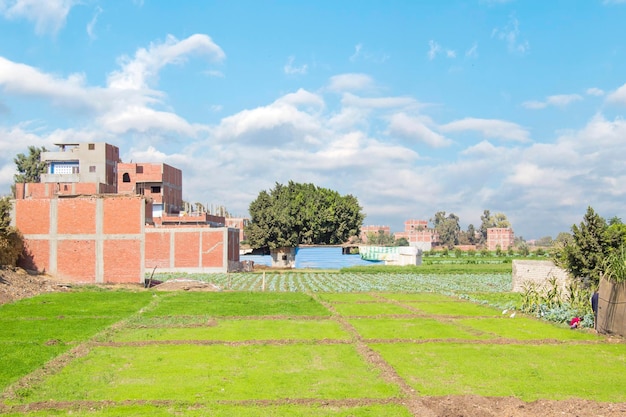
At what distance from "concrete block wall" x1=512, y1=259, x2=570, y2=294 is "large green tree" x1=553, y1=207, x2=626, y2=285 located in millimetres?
6720

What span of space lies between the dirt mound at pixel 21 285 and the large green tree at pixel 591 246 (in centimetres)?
2700

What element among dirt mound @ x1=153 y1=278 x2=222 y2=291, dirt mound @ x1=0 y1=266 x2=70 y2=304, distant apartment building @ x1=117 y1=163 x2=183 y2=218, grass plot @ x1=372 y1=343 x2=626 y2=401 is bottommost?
grass plot @ x1=372 y1=343 x2=626 y2=401

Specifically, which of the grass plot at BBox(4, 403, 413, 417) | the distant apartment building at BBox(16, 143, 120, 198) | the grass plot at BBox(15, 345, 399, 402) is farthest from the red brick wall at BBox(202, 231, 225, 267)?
the grass plot at BBox(4, 403, 413, 417)

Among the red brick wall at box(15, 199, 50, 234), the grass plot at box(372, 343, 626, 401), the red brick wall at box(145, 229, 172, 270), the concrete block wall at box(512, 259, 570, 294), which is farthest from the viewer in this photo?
the red brick wall at box(145, 229, 172, 270)

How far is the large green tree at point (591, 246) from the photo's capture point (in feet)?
79.3

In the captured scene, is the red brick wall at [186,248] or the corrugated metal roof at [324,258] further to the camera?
the corrugated metal roof at [324,258]

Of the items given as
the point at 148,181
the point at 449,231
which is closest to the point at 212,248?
the point at 148,181

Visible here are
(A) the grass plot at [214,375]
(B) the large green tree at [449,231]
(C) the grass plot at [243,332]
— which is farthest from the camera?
(B) the large green tree at [449,231]

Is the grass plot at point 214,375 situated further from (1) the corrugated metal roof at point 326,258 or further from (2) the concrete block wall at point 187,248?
(1) the corrugated metal roof at point 326,258

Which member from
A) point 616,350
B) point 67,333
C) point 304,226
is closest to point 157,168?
point 304,226

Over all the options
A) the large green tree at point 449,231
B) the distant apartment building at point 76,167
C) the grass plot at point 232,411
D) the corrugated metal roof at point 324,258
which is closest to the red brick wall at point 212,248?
the corrugated metal roof at point 324,258

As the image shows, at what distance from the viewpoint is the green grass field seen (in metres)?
11.6

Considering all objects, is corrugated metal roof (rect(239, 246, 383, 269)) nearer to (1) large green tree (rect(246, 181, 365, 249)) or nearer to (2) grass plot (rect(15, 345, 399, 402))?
(1) large green tree (rect(246, 181, 365, 249))

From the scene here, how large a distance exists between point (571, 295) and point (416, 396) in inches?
624
